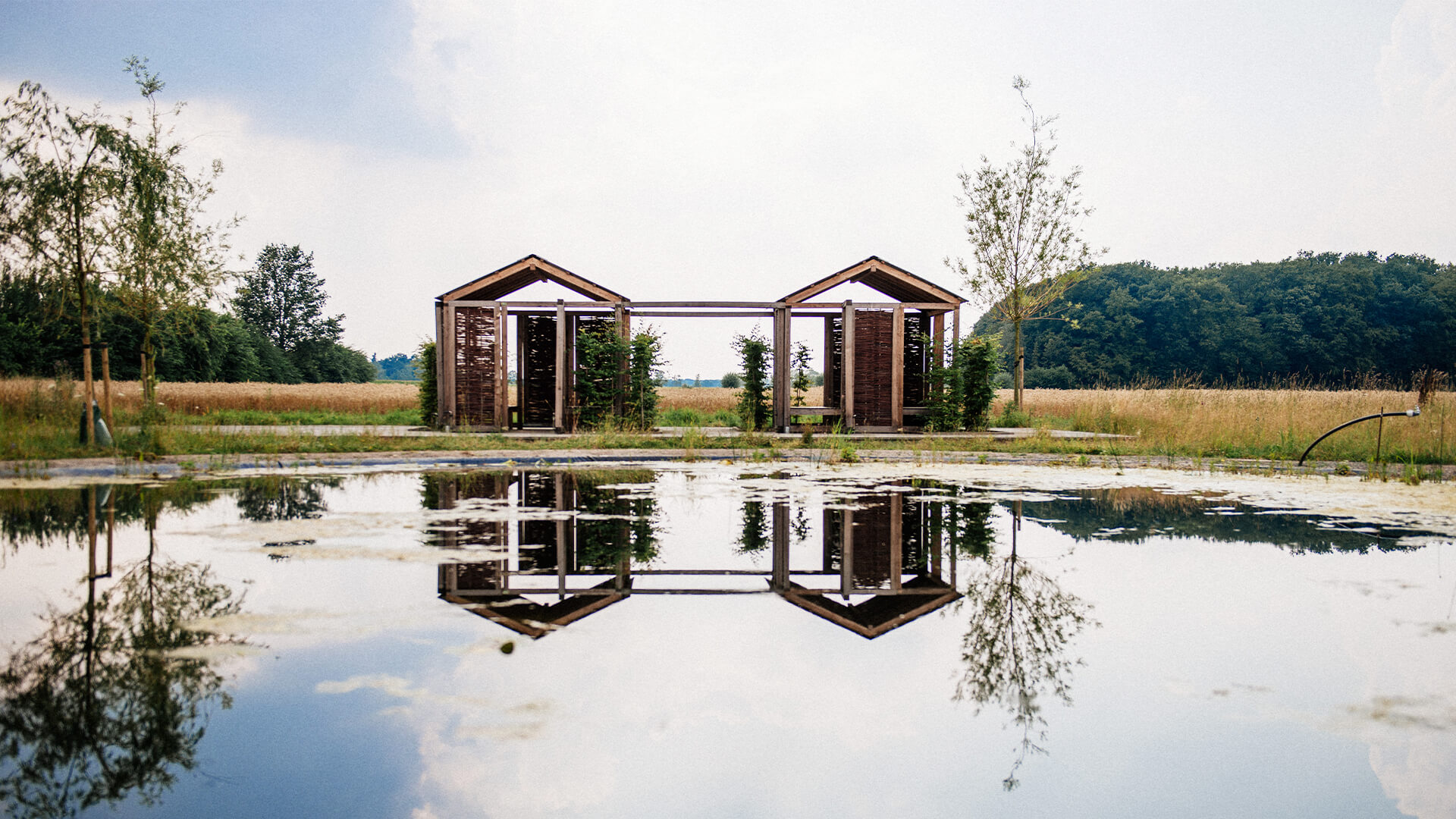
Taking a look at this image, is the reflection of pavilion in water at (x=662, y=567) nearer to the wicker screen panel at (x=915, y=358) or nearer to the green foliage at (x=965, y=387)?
the green foliage at (x=965, y=387)

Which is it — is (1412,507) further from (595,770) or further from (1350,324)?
(1350,324)

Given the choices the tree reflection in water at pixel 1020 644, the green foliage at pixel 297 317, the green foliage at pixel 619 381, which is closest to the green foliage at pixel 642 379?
the green foliage at pixel 619 381

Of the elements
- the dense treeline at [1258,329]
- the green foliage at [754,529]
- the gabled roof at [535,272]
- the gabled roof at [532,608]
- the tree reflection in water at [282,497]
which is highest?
the dense treeline at [1258,329]

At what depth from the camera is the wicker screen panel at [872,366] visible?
64.8 feet

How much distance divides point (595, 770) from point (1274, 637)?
3.52 metres

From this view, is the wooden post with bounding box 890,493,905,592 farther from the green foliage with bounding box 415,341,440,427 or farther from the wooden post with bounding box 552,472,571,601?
the green foliage with bounding box 415,341,440,427

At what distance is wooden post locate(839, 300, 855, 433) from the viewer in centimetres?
1959

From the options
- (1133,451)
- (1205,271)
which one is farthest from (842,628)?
(1205,271)

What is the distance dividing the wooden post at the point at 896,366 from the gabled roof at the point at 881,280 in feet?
2.11

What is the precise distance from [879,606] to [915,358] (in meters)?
16.6

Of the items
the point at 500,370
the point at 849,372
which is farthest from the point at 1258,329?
the point at 500,370

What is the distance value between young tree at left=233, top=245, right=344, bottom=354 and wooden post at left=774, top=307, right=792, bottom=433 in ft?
203

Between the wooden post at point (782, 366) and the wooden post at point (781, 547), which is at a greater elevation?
the wooden post at point (782, 366)

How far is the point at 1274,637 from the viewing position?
4418 millimetres
